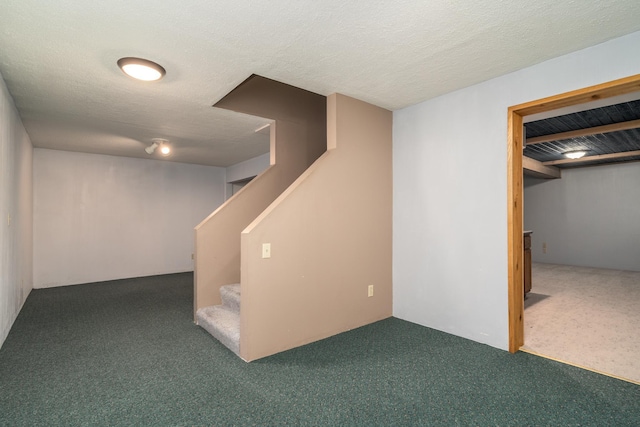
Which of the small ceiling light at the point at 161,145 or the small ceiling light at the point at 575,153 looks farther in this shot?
the small ceiling light at the point at 575,153

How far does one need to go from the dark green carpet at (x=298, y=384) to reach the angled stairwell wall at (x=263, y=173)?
71 cm

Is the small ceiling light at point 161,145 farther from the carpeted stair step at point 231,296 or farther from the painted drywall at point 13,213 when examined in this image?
the carpeted stair step at point 231,296

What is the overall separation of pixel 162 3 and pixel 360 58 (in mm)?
1363

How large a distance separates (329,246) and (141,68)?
2170 millimetres

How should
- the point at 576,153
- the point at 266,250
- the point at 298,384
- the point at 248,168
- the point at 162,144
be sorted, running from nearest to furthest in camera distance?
the point at 298,384, the point at 266,250, the point at 162,144, the point at 576,153, the point at 248,168

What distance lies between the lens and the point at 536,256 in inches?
321

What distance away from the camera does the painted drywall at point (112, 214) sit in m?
5.48

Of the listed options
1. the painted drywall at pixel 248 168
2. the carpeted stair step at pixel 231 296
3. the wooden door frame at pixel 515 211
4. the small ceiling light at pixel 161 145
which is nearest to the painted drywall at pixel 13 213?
the small ceiling light at pixel 161 145

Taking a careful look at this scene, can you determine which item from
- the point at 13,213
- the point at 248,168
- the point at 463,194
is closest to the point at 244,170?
the point at 248,168

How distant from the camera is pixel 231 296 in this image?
11.2 feet

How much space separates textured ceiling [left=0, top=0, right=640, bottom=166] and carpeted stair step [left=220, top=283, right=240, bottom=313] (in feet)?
6.73

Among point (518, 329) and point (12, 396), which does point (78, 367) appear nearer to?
point (12, 396)

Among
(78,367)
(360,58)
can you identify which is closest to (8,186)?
(78,367)

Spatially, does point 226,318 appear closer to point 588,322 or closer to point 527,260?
point 588,322
